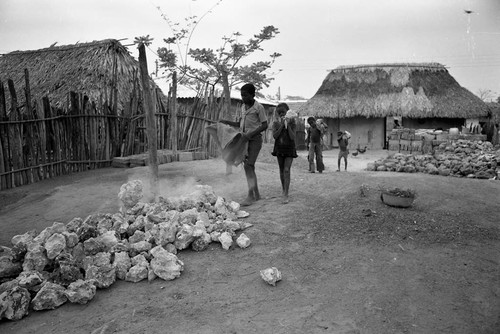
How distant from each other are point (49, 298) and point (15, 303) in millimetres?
219

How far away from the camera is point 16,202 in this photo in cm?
567

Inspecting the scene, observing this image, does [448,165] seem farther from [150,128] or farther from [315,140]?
[150,128]

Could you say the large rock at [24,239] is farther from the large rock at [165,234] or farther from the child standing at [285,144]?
the child standing at [285,144]

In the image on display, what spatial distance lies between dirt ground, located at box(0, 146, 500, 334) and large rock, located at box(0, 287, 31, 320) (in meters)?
0.06

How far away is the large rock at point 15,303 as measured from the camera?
2666 mm

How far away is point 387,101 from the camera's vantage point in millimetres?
17719

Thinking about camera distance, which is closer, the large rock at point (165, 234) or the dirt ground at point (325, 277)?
the dirt ground at point (325, 277)

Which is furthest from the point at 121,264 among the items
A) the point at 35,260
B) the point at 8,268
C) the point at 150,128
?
the point at 150,128

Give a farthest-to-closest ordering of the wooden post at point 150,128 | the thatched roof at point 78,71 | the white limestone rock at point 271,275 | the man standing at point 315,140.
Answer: the thatched roof at point 78,71 → the man standing at point 315,140 → the wooden post at point 150,128 → the white limestone rock at point 271,275

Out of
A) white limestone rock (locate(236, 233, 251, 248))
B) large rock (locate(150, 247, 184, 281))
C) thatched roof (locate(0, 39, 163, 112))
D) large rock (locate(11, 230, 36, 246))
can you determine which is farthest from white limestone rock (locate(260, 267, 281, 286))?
thatched roof (locate(0, 39, 163, 112))

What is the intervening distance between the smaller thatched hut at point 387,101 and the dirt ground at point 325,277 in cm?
1325

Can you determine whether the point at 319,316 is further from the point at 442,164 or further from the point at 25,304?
the point at 442,164

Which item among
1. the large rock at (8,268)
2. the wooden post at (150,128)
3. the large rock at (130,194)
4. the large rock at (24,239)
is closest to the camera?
the large rock at (8,268)

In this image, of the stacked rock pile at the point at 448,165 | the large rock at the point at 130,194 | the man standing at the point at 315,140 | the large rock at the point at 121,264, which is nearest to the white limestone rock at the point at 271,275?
the large rock at the point at 121,264
